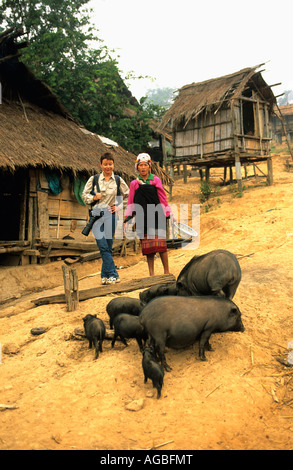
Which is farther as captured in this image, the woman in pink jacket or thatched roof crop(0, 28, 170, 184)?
thatched roof crop(0, 28, 170, 184)

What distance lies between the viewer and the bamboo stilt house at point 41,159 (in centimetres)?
887

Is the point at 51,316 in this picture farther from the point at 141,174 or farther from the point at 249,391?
the point at 249,391

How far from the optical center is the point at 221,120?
1559 centimetres

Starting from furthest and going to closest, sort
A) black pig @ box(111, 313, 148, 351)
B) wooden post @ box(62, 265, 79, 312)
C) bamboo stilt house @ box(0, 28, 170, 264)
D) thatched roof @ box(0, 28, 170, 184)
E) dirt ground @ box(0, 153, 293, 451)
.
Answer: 1. bamboo stilt house @ box(0, 28, 170, 264)
2. thatched roof @ box(0, 28, 170, 184)
3. wooden post @ box(62, 265, 79, 312)
4. black pig @ box(111, 313, 148, 351)
5. dirt ground @ box(0, 153, 293, 451)

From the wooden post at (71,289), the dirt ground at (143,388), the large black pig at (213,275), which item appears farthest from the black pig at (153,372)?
the wooden post at (71,289)

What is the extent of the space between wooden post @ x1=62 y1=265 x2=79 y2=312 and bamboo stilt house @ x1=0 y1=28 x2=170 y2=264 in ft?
13.1

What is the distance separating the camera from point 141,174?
17.8ft

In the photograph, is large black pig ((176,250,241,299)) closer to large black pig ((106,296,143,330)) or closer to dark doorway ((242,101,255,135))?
large black pig ((106,296,143,330))

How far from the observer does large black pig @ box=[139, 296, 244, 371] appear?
3.32m

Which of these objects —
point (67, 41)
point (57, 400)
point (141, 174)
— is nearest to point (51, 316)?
point (57, 400)

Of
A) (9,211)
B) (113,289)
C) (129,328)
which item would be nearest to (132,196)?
(113,289)

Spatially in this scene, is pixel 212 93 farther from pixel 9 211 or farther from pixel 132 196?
pixel 132 196

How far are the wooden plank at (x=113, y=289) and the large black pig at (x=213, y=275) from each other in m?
1.21

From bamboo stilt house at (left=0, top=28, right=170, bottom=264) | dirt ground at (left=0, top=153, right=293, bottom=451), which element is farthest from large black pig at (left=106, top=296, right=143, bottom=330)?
bamboo stilt house at (left=0, top=28, right=170, bottom=264)
